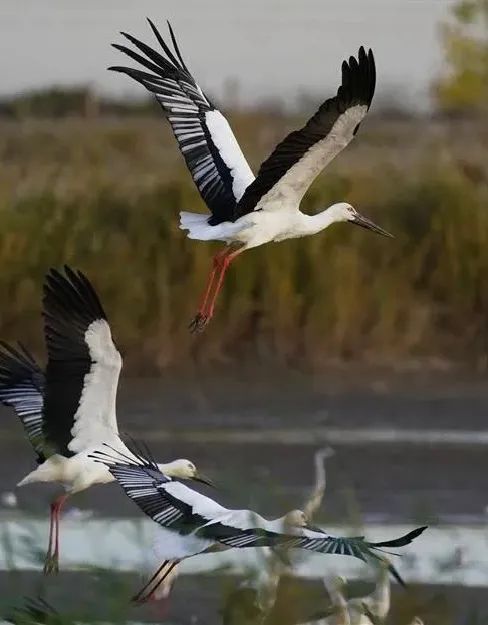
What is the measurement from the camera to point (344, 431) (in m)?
11.5

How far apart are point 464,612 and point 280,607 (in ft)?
10.0

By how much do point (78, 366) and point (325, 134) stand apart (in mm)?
774

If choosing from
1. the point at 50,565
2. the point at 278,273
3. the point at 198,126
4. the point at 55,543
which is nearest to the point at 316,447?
the point at 278,273

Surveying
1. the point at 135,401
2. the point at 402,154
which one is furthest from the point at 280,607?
the point at 402,154

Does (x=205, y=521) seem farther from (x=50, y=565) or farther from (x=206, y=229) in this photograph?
(x=206, y=229)

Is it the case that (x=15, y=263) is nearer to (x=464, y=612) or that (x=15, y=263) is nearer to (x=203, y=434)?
(x=203, y=434)

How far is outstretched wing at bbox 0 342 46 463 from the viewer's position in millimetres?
5012

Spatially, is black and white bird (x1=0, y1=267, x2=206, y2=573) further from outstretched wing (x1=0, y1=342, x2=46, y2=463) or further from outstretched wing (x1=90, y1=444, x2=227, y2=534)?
outstretched wing (x1=90, y1=444, x2=227, y2=534)

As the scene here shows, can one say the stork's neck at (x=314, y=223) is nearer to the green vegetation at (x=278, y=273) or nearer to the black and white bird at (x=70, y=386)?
the black and white bird at (x=70, y=386)

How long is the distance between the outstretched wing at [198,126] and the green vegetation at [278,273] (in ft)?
21.5

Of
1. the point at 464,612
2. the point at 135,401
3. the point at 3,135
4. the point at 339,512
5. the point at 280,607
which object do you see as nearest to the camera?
the point at 280,607

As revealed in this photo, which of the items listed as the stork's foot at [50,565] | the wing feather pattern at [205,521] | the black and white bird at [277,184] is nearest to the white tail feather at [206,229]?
the black and white bird at [277,184]

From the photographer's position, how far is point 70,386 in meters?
4.90

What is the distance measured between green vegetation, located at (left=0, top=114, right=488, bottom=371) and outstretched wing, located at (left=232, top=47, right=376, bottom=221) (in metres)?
7.22
